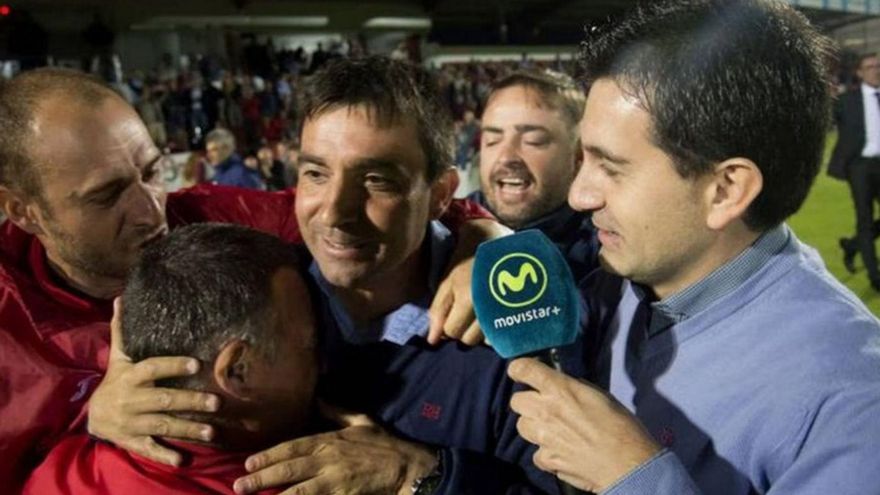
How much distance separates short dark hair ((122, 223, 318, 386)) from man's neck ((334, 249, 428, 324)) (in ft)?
1.17

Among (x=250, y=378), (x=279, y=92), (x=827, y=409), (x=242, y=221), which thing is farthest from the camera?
(x=279, y=92)

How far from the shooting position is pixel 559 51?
25828 millimetres

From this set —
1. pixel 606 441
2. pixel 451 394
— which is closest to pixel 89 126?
pixel 451 394

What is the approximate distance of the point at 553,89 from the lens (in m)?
3.21

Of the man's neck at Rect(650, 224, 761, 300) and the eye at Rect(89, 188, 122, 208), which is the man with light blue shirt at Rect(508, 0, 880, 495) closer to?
the man's neck at Rect(650, 224, 761, 300)

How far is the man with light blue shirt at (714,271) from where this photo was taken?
1.26 meters

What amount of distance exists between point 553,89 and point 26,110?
183 cm

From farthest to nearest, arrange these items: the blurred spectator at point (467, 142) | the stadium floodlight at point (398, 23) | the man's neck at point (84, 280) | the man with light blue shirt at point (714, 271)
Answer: the stadium floodlight at point (398, 23), the blurred spectator at point (467, 142), the man's neck at point (84, 280), the man with light blue shirt at point (714, 271)

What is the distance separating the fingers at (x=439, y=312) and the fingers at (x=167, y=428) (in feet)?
1.48

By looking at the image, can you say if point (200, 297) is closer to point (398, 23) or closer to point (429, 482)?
point (429, 482)

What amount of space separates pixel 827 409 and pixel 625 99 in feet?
1.82

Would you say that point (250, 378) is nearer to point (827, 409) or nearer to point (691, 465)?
point (691, 465)

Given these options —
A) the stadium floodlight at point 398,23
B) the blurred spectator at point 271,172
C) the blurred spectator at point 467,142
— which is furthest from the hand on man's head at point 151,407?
the stadium floodlight at point 398,23

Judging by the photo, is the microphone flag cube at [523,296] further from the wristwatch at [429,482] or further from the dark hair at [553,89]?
the dark hair at [553,89]
